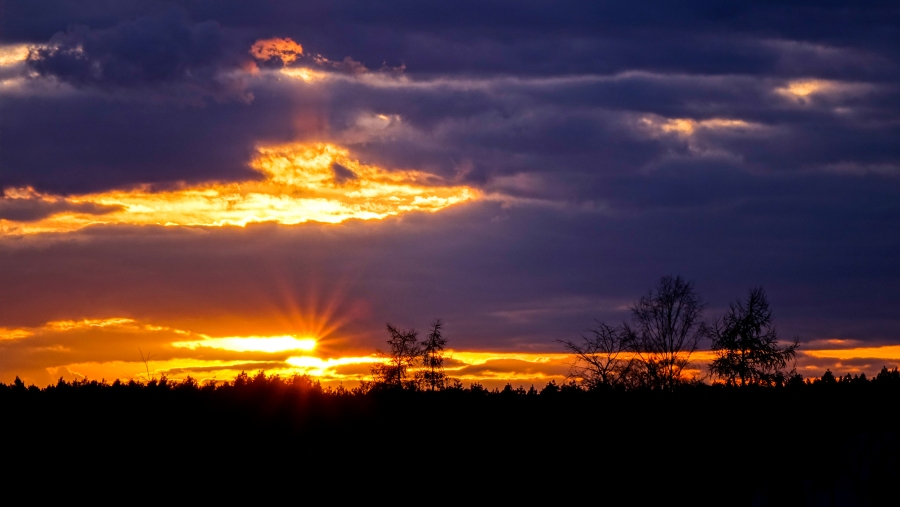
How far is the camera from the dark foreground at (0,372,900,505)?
17547 millimetres

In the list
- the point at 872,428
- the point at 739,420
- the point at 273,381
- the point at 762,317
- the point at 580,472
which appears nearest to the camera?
the point at 872,428

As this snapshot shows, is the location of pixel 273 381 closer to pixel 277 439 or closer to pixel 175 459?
pixel 277 439

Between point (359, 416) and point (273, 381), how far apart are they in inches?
85.9

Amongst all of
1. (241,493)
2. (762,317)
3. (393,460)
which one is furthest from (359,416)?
(762,317)

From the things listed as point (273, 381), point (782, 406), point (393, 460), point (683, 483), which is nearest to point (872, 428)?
point (782, 406)

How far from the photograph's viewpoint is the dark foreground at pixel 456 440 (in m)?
17.5

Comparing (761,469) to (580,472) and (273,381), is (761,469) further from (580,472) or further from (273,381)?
(273,381)

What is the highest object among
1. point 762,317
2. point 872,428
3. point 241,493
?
point 762,317

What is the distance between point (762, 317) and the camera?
147 feet

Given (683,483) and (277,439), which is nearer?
(683,483)

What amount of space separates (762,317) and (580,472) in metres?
28.6

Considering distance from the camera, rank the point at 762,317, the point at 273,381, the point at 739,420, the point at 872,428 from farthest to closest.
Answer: the point at 762,317
the point at 273,381
the point at 739,420
the point at 872,428

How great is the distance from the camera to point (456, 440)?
782 inches

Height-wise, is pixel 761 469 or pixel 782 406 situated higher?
pixel 782 406
